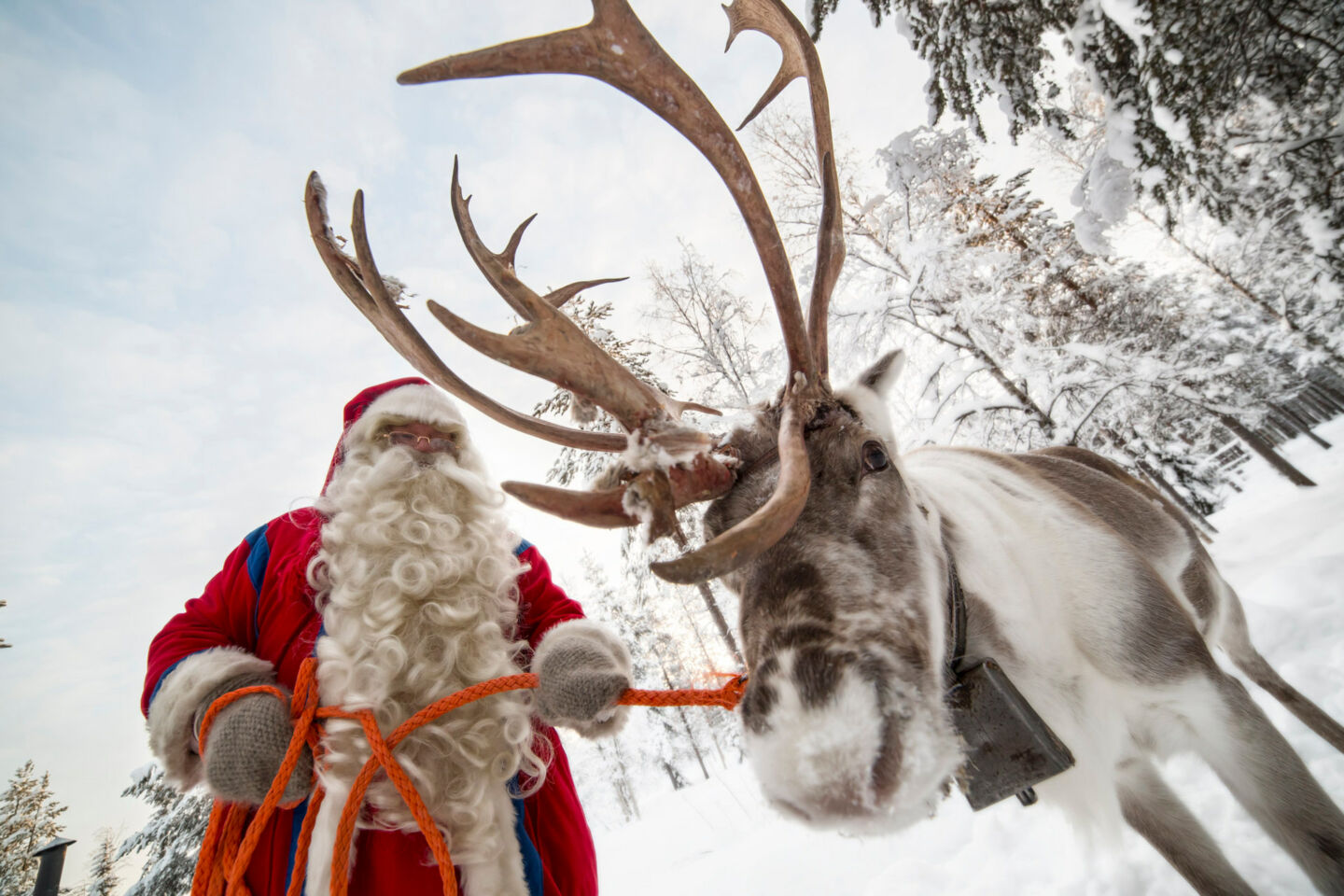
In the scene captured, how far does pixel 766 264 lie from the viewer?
5.28 ft

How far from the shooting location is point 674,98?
1.60 meters

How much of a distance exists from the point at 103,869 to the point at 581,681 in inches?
1319

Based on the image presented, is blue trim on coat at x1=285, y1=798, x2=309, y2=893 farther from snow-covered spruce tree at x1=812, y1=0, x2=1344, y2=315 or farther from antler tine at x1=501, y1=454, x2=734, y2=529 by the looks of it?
snow-covered spruce tree at x1=812, y1=0, x2=1344, y2=315

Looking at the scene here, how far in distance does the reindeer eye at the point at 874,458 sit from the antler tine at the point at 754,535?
0.90 ft

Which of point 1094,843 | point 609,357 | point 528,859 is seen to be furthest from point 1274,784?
point 609,357

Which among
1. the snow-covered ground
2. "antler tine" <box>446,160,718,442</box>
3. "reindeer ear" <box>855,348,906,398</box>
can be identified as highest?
"reindeer ear" <box>855,348,906,398</box>

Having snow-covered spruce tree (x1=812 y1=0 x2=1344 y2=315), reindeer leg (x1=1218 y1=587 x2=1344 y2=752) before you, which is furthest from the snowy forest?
reindeer leg (x1=1218 y1=587 x2=1344 y2=752)

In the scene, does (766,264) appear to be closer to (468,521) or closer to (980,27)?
(468,521)

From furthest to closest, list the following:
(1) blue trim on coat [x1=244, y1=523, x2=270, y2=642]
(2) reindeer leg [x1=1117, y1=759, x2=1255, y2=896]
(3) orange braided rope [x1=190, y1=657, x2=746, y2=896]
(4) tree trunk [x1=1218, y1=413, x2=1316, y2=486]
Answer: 1. (4) tree trunk [x1=1218, y1=413, x2=1316, y2=486]
2. (2) reindeer leg [x1=1117, y1=759, x2=1255, y2=896]
3. (1) blue trim on coat [x1=244, y1=523, x2=270, y2=642]
4. (3) orange braided rope [x1=190, y1=657, x2=746, y2=896]

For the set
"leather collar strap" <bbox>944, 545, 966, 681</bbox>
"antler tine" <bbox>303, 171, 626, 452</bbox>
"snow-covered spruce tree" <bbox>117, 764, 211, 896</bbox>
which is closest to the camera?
"leather collar strap" <bbox>944, 545, 966, 681</bbox>

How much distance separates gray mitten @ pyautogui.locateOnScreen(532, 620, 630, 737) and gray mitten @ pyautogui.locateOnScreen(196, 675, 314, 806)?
2.32ft

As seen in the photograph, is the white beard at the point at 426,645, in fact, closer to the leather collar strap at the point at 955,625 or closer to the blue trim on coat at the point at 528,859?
the blue trim on coat at the point at 528,859

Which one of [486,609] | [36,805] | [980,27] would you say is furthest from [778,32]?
[36,805]

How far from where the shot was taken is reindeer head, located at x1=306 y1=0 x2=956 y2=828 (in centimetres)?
103
